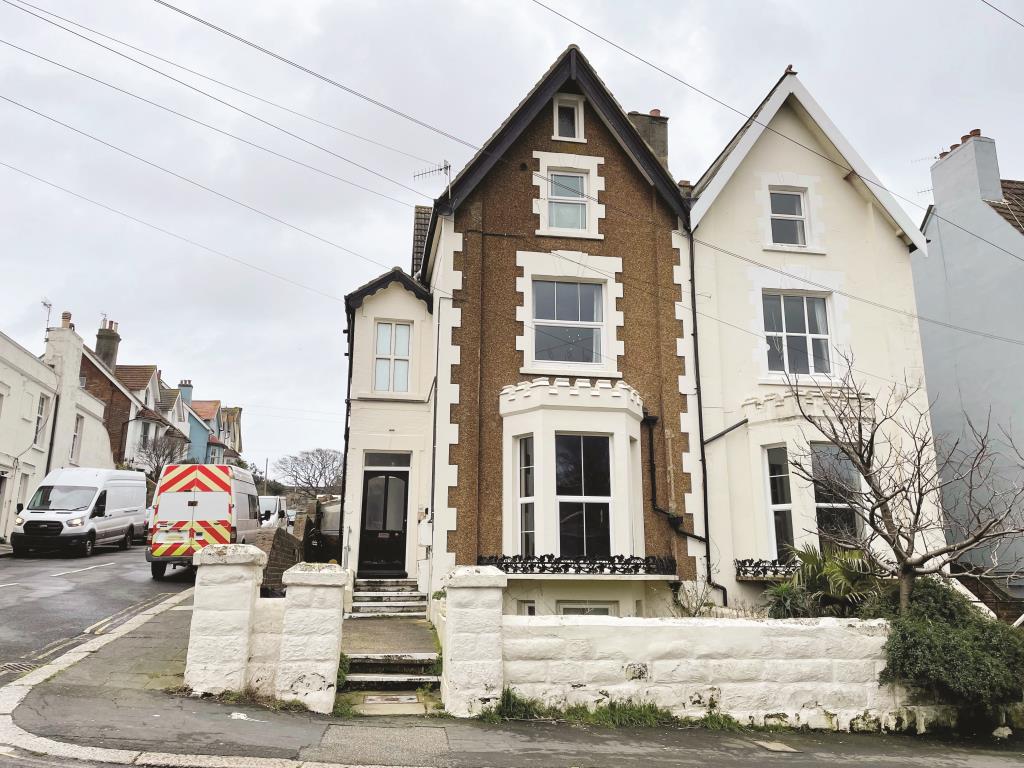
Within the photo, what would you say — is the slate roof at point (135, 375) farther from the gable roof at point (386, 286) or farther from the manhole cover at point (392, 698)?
the manhole cover at point (392, 698)

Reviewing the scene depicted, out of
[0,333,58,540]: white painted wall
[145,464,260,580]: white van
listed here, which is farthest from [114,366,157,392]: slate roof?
[145,464,260,580]: white van

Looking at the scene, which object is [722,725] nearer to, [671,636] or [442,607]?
[671,636]

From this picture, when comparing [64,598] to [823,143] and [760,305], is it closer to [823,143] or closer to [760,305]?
[760,305]

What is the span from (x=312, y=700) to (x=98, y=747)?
192 centimetres

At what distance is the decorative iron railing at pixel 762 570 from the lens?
1244 centimetres

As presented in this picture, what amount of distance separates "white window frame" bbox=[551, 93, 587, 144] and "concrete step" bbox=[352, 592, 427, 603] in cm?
882

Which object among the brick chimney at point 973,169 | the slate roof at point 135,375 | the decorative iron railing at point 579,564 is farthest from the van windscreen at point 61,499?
the slate roof at point 135,375

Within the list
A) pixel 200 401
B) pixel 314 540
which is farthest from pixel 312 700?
pixel 200 401

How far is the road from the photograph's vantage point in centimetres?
930

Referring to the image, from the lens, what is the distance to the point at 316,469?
7275cm

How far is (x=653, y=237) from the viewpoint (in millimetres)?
14633

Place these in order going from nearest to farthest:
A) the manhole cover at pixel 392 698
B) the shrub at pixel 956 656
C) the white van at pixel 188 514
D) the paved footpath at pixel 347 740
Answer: the paved footpath at pixel 347 740 → the shrub at pixel 956 656 → the manhole cover at pixel 392 698 → the white van at pixel 188 514

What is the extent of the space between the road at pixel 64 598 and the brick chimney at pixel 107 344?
23416mm

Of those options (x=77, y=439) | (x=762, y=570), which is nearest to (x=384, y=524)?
(x=762, y=570)
